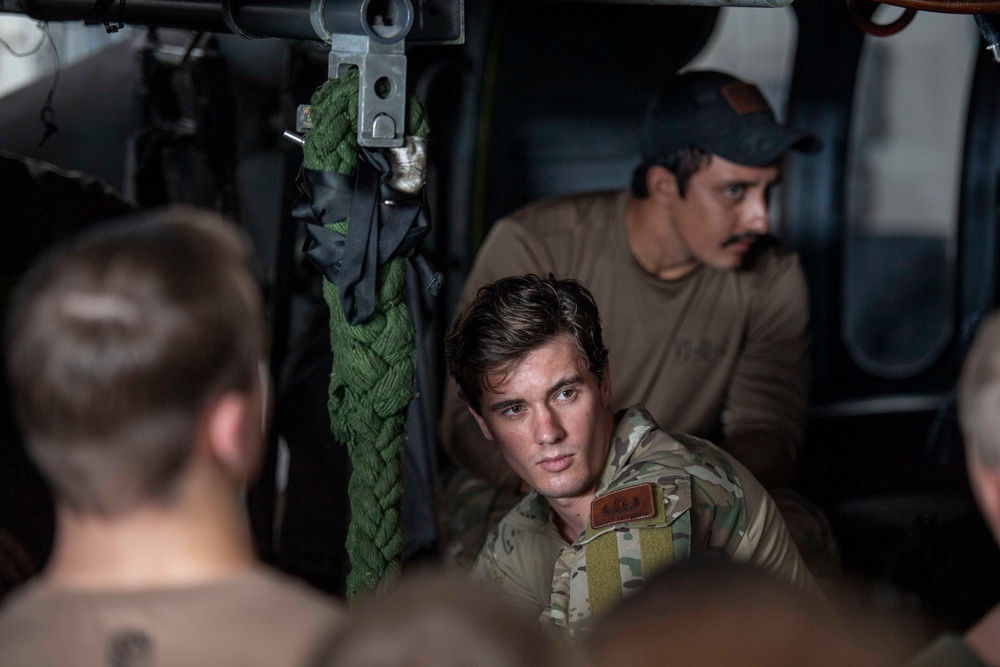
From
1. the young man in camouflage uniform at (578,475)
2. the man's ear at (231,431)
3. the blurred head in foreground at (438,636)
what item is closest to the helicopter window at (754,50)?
the young man in camouflage uniform at (578,475)

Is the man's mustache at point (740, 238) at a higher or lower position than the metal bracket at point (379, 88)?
lower

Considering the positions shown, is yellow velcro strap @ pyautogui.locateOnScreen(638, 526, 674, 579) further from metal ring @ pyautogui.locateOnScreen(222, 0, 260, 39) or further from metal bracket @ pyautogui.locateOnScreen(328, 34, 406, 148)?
metal ring @ pyautogui.locateOnScreen(222, 0, 260, 39)

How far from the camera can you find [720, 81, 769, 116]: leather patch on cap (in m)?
2.88

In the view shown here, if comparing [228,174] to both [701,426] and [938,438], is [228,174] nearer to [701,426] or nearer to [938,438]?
[701,426]

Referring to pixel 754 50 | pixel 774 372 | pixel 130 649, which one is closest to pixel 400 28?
pixel 130 649

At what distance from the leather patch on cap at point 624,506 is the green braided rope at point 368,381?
0.32 metres

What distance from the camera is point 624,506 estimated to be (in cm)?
169

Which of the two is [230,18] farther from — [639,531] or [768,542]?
[768,542]

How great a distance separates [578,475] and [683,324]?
111 centimetres

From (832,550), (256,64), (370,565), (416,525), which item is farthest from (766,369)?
(256,64)

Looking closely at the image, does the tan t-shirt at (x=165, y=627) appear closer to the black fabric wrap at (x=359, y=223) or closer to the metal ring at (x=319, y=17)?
the black fabric wrap at (x=359, y=223)

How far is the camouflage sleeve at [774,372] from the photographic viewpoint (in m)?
2.82

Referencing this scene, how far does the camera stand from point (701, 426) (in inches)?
115

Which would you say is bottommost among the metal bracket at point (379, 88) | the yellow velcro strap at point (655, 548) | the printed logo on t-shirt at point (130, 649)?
the yellow velcro strap at point (655, 548)
